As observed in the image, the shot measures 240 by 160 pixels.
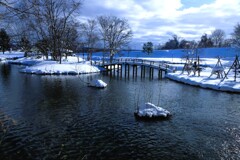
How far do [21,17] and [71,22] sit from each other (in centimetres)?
5350

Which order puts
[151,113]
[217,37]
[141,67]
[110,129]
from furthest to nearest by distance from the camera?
[217,37] → [141,67] → [151,113] → [110,129]

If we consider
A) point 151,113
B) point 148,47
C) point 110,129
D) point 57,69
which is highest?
point 148,47

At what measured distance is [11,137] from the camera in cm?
1360

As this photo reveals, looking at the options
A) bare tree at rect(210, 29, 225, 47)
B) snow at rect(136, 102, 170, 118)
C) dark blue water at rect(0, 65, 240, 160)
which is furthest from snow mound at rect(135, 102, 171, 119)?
bare tree at rect(210, 29, 225, 47)

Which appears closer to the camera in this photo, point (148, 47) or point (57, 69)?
point (57, 69)

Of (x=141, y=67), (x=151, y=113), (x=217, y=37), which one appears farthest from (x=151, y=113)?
(x=217, y=37)

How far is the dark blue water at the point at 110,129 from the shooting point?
12.1m

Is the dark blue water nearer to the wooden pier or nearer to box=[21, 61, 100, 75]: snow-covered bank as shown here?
box=[21, 61, 100, 75]: snow-covered bank

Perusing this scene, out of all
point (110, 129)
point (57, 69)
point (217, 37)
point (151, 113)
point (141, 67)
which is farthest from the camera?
→ point (217, 37)

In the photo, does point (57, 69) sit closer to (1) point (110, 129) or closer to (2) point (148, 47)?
(1) point (110, 129)

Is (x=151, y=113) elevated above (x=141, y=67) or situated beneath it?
situated beneath

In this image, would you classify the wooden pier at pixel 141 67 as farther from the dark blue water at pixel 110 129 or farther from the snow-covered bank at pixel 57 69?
the dark blue water at pixel 110 129

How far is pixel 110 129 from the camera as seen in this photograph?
1533 centimetres

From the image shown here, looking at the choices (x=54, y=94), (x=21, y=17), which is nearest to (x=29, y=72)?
(x=54, y=94)
